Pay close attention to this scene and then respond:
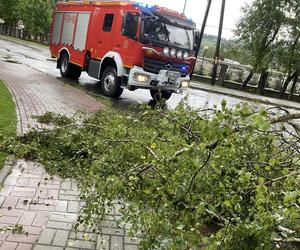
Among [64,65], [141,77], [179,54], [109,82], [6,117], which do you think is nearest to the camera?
[6,117]

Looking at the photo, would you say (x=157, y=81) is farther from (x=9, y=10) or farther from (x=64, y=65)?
(x=9, y=10)

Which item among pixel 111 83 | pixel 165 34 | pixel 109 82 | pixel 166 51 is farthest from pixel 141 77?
pixel 165 34

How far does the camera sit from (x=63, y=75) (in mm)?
16375

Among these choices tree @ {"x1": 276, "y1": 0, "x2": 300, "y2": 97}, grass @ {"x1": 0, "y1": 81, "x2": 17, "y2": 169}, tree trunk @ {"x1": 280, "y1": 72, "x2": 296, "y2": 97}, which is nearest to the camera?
grass @ {"x1": 0, "y1": 81, "x2": 17, "y2": 169}

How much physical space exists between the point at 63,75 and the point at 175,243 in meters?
14.9

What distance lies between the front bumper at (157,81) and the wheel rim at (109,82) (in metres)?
0.96

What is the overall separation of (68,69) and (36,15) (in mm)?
40489

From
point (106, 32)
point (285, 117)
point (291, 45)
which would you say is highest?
point (291, 45)

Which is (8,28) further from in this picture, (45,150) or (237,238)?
(237,238)

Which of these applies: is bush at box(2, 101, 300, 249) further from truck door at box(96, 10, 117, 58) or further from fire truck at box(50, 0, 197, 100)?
truck door at box(96, 10, 117, 58)

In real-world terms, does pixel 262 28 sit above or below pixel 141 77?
above

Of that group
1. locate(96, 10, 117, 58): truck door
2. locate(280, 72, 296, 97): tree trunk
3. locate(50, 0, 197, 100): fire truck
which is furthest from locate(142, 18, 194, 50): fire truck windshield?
locate(280, 72, 296, 97): tree trunk

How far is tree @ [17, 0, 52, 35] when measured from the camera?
53000mm

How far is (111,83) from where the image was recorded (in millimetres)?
12914
